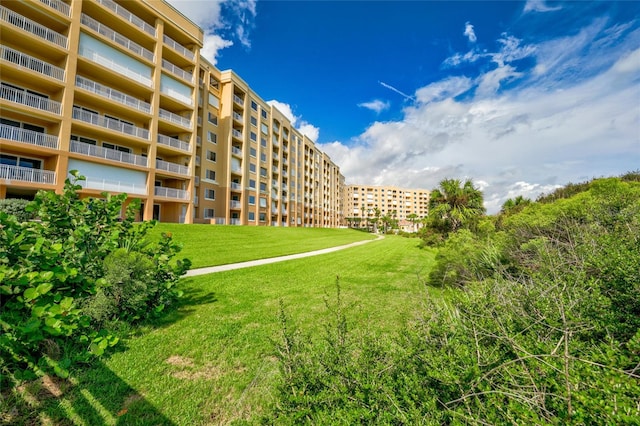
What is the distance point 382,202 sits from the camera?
5472 inches

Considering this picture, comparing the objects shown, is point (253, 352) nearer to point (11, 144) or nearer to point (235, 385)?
point (235, 385)

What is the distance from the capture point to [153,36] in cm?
2500

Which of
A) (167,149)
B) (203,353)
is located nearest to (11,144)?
(167,149)

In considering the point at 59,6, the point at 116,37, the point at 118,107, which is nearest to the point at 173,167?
the point at 118,107

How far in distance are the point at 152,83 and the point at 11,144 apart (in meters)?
11.9

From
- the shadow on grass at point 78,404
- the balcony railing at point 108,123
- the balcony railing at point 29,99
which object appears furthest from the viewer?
the balcony railing at point 108,123

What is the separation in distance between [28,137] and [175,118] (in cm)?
1143

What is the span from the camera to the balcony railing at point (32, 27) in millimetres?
17062

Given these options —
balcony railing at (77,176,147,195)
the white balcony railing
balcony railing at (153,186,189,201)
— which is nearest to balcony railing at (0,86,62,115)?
the white balcony railing

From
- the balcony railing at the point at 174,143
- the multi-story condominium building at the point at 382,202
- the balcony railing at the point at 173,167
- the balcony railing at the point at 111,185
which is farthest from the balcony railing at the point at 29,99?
the multi-story condominium building at the point at 382,202

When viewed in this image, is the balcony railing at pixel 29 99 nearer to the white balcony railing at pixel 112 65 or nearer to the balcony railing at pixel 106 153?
the balcony railing at pixel 106 153

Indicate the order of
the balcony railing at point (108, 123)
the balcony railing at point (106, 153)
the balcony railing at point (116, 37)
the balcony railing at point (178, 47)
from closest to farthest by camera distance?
the balcony railing at point (106, 153) → the balcony railing at point (108, 123) → the balcony railing at point (116, 37) → the balcony railing at point (178, 47)

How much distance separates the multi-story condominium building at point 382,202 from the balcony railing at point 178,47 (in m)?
98.4

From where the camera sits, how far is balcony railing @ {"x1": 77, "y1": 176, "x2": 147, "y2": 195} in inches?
817
